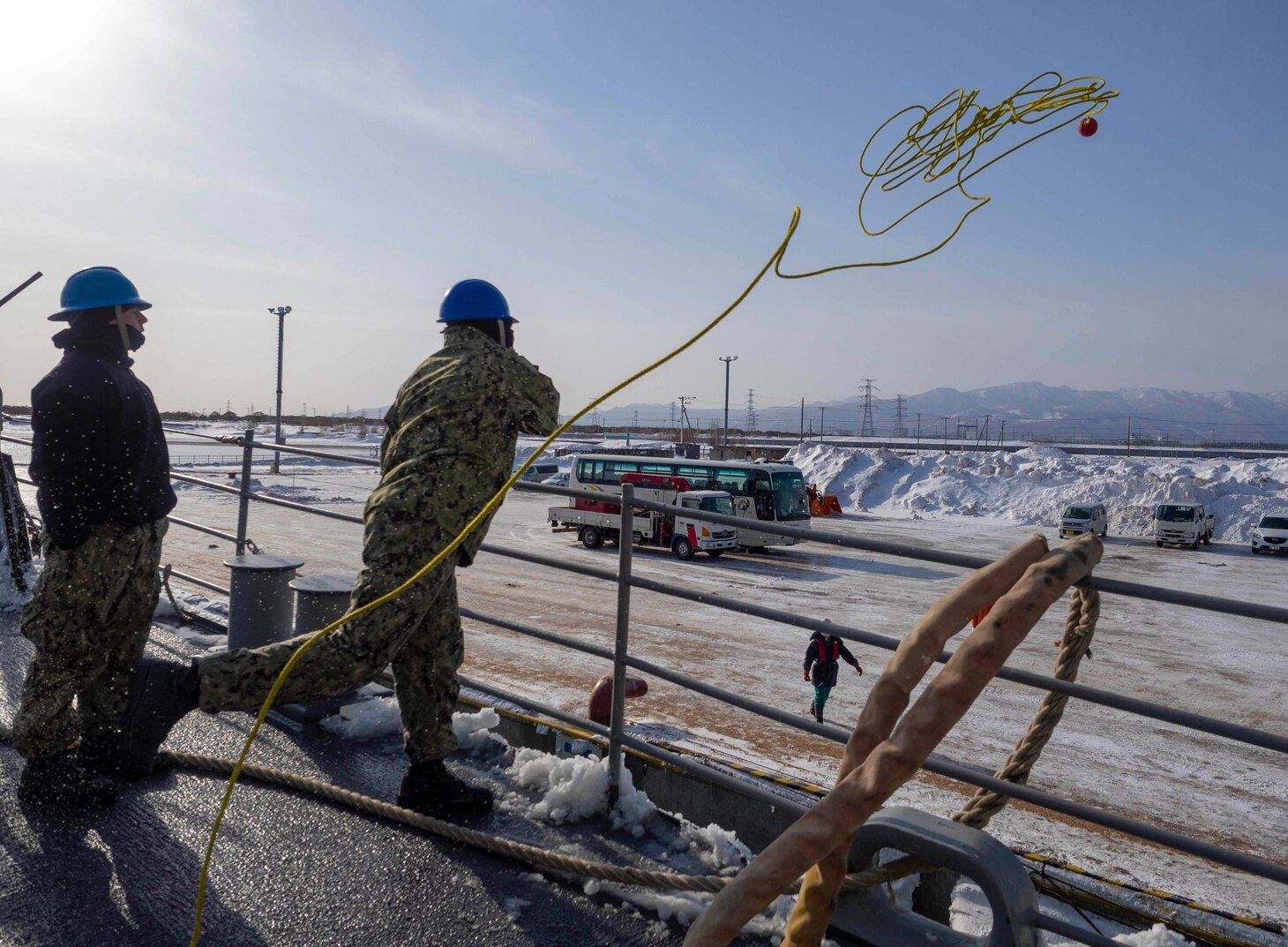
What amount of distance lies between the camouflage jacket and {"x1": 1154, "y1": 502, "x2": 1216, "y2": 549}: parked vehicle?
3361 cm

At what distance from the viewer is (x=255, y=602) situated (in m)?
4.23

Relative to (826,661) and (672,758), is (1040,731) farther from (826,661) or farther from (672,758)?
(826,661)

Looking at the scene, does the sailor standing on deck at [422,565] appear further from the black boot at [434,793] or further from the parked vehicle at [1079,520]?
the parked vehicle at [1079,520]

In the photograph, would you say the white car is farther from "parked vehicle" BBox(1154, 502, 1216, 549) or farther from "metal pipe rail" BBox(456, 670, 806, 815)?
"metal pipe rail" BBox(456, 670, 806, 815)

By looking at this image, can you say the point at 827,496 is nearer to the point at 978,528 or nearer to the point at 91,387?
the point at 978,528

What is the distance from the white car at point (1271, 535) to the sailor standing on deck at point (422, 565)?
113 feet

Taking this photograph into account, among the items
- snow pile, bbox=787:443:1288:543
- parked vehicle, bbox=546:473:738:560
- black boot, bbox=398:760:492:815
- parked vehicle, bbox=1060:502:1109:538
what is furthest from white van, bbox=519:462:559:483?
black boot, bbox=398:760:492:815

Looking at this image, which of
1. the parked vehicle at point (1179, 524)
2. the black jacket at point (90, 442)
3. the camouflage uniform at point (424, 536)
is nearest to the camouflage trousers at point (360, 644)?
the camouflage uniform at point (424, 536)

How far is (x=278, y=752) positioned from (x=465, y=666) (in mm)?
8468

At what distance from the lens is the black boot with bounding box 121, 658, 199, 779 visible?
104 inches

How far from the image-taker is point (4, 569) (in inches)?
216

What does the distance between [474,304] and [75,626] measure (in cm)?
168

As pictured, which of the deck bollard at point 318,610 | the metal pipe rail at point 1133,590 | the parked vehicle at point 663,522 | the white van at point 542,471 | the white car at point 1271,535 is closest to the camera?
the metal pipe rail at point 1133,590

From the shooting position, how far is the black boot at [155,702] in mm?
2654
